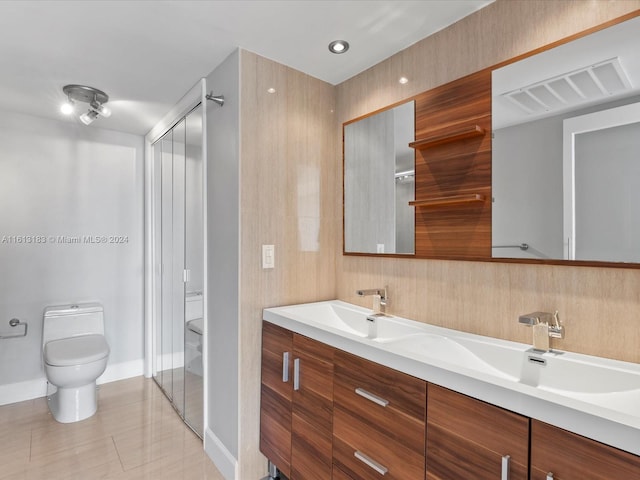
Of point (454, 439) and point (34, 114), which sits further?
point (34, 114)

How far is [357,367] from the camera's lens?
1396mm

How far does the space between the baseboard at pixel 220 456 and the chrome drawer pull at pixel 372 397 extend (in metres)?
1.01

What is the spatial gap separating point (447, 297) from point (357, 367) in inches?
23.5

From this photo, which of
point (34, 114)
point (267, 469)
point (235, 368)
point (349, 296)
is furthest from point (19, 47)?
point (267, 469)

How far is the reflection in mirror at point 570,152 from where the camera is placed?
3.83 ft

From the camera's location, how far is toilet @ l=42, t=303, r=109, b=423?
2.49m

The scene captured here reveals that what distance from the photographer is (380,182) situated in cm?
203

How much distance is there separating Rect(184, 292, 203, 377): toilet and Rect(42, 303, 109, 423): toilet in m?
0.70

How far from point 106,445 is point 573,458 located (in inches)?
102

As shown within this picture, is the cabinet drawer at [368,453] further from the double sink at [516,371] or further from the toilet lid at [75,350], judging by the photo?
the toilet lid at [75,350]

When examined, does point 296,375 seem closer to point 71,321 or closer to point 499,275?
point 499,275

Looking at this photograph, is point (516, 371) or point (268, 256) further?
point (268, 256)

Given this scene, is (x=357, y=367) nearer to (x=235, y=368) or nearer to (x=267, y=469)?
(x=235, y=368)

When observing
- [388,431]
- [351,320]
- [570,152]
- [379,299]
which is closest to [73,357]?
[351,320]
